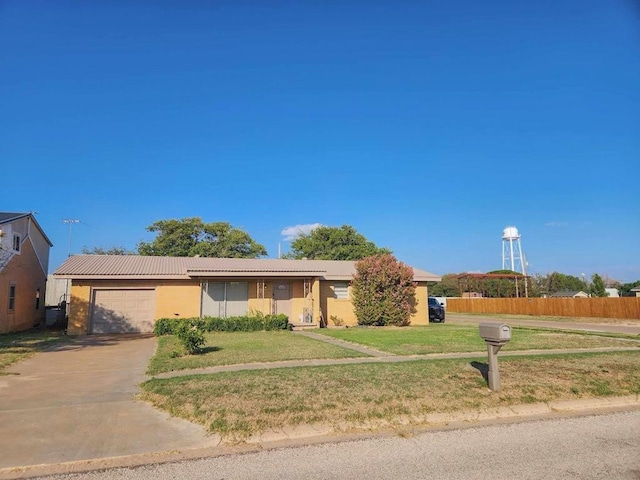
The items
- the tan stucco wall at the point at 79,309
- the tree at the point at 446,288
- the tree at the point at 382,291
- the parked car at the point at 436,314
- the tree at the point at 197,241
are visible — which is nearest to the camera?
the tan stucco wall at the point at 79,309

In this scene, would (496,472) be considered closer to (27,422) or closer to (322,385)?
(322,385)

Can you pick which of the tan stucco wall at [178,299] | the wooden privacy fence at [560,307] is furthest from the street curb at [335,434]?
the wooden privacy fence at [560,307]

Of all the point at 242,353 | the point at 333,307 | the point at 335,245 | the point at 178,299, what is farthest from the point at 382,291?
the point at 335,245

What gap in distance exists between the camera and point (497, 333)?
6.78 m

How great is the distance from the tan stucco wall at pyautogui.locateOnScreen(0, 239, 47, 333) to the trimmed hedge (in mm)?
6374

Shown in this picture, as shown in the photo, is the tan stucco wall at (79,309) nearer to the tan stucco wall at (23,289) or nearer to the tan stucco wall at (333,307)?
the tan stucco wall at (23,289)

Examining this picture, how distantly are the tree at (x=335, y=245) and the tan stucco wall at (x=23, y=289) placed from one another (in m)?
29.7

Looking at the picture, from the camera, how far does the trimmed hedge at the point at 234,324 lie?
17.8 meters

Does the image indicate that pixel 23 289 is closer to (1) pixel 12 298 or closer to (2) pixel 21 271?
(2) pixel 21 271

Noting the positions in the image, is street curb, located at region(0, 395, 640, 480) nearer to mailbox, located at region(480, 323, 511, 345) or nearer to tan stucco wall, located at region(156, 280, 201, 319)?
mailbox, located at region(480, 323, 511, 345)

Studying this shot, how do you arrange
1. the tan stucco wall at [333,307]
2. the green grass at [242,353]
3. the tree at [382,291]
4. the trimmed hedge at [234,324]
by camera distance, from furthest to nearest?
the tan stucco wall at [333,307], the tree at [382,291], the trimmed hedge at [234,324], the green grass at [242,353]

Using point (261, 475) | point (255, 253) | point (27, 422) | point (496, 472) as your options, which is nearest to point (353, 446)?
point (261, 475)

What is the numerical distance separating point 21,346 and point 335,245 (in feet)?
124

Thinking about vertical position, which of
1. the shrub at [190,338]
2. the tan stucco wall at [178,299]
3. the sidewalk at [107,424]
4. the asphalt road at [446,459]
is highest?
the tan stucco wall at [178,299]
